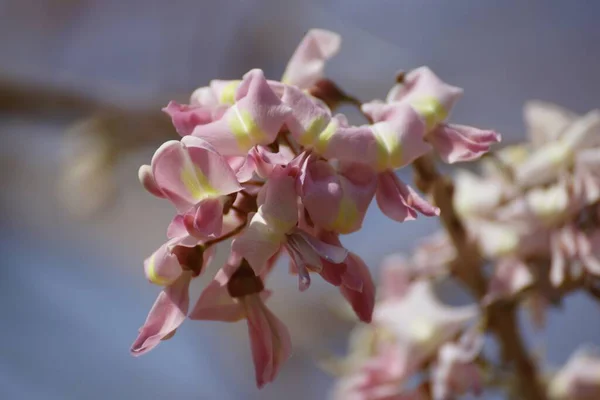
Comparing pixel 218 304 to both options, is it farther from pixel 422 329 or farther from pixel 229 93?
pixel 422 329

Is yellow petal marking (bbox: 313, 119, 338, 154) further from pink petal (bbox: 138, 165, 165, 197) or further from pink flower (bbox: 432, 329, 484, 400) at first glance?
pink flower (bbox: 432, 329, 484, 400)

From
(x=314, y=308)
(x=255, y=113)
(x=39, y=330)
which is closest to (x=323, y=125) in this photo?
(x=255, y=113)

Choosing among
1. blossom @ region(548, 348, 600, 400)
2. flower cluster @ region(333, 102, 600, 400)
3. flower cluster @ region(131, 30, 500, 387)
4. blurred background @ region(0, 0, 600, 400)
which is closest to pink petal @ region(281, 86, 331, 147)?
flower cluster @ region(131, 30, 500, 387)

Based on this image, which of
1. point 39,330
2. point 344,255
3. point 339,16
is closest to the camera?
point 344,255

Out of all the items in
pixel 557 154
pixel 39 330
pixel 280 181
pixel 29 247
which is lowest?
pixel 39 330

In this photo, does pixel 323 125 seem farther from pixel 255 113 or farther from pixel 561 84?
pixel 561 84

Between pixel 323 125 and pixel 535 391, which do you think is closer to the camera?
pixel 323 125

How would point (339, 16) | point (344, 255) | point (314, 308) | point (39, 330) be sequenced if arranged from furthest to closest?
point (39, 330)
point (314, 308)
point (339, 16)
point (344, 255)
